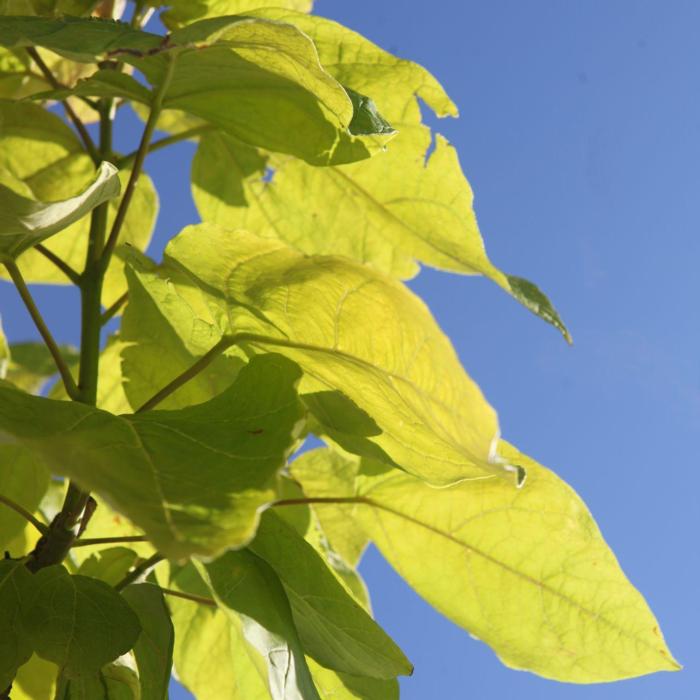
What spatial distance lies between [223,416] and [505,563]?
11.5 inches

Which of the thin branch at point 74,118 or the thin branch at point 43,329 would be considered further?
the thin branch at point 74,118

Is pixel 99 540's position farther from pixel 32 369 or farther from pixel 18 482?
pixel 32 369

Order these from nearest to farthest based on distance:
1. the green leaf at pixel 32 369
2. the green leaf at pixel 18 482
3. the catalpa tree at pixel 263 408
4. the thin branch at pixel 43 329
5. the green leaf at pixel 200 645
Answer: the catalpa tree at pixel 263 408 → the thin branch at pixel 43 329 → the green leaf at pixel 18 482 → the green leaf at pixel 200 645 → the green leaf at pixel 32 369

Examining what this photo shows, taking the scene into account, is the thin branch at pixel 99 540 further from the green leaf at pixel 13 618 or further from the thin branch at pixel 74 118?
the thin branch at pixel 74 118

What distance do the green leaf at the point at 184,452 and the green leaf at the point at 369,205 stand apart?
18cm

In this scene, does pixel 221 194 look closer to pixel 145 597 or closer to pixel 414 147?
pixel 414 147

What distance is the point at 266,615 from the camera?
0.55m

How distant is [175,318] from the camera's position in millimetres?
673

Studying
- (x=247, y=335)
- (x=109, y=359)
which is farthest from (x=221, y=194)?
(x=247, y=335)

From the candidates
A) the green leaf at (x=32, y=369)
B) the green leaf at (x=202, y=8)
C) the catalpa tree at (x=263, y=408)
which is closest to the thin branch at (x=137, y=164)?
the catalpa tree at (x=263, y=408)

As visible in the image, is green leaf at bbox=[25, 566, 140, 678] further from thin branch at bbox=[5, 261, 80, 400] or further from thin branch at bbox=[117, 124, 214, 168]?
thin branch at bbox=[117, 124, 214, 168]

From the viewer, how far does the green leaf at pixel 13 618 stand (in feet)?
1.76

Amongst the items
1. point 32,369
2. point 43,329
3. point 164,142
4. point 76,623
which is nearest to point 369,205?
point 164,142

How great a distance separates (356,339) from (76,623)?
212 mm
